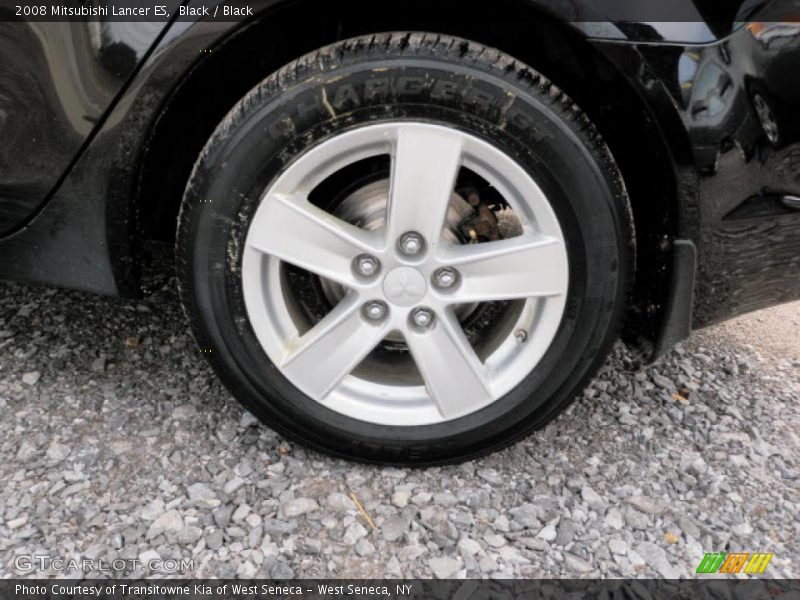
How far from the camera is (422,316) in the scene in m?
1.73

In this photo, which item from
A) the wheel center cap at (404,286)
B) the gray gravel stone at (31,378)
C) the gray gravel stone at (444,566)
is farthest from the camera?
the gray gravel stone at (31,378)

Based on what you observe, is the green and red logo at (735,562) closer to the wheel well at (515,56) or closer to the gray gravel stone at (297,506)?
the wheel well at (515,56)

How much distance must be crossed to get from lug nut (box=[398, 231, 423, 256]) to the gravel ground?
1.89 ft

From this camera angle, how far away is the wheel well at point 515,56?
1561mm

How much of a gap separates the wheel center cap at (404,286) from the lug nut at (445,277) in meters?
0.03

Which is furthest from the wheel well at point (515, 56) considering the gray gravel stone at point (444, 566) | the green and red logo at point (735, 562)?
the gray gravel stone at point (444, 566)

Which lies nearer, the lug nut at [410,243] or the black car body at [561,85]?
the black car body at [561,85]

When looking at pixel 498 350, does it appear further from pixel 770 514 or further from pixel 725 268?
pixel 770 514

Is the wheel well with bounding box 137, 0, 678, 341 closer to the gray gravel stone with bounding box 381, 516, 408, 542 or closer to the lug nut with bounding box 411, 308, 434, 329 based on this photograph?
the lug nut with bounding box 411, 308, 434, 329

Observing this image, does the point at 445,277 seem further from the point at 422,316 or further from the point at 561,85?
the point at 561,85

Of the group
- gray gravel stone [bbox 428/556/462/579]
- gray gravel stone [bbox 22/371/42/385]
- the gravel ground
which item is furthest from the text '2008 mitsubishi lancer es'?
gray gravel stone [bbox 22/371/42/385]

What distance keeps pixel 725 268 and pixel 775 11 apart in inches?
21.5

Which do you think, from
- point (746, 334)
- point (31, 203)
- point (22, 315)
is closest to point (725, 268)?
point (746, 334)

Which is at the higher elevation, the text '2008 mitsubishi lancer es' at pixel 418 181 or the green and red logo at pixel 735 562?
the text '2008 mitsubishi lancer es' at pixel 418 181
